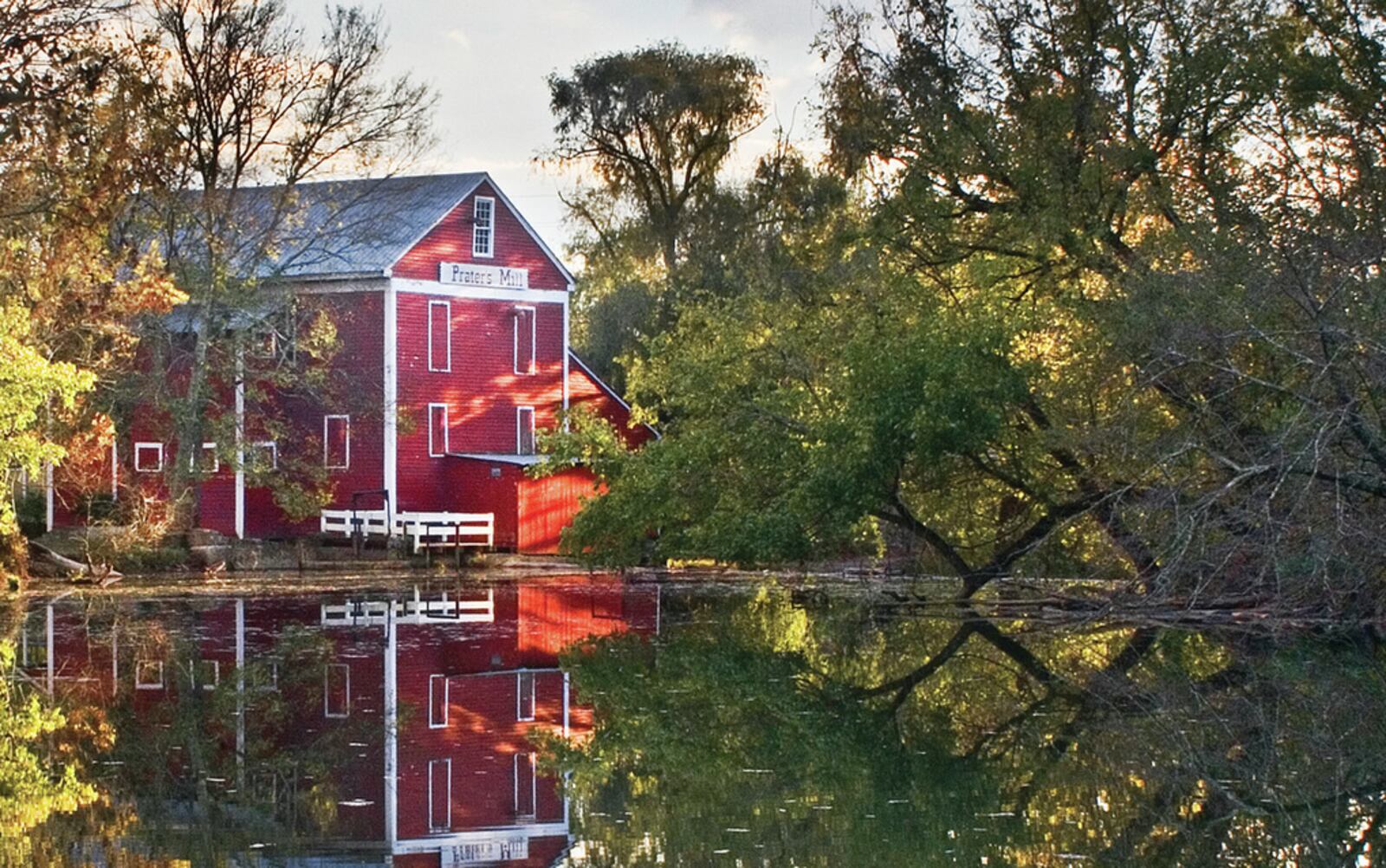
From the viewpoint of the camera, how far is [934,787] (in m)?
11.7

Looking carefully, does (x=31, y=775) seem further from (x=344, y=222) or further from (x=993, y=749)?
(x=344, y=222)

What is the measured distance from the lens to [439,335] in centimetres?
4641

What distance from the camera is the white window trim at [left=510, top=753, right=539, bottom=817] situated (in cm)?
1085

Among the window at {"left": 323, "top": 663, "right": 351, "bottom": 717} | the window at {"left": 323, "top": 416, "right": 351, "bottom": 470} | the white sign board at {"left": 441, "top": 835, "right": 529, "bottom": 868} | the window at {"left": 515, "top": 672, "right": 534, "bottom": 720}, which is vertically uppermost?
the window at {"left": 323, "top": 416, "right": 351, "bottom": 470}

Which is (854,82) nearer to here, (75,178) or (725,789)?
(75,178)

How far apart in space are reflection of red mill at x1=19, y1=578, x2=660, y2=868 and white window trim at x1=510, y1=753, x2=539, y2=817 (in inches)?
0.7

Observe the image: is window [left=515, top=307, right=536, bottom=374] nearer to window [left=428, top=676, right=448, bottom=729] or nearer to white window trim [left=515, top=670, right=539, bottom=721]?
white window trim [left=515, top=670, right=539, bottom=721]

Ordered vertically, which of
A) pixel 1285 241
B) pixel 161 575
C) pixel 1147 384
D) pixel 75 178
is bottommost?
pixel 161 575

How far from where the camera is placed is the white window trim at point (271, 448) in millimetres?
41062

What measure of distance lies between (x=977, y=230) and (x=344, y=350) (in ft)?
69.1

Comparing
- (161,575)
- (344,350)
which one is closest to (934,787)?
(161,575)

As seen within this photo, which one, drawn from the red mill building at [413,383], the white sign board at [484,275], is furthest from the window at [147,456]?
the white sign board at [484,275]

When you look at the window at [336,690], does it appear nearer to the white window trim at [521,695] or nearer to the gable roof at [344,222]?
the white window trim at [521,695]

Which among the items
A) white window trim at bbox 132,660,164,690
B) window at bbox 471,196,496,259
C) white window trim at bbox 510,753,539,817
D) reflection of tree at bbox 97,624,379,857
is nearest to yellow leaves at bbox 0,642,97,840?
reflection of tree at bbox 97,624,379,857
